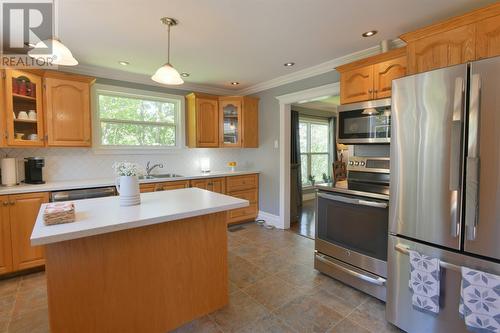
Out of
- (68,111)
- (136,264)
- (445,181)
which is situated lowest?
(136,264)

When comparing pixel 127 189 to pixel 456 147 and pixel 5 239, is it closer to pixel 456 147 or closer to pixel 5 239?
pixel 5 239

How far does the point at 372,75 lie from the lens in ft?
Answer: 8.07

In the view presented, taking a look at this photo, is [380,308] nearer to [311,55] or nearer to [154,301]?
[154,301]

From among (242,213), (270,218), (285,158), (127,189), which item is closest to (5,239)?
(127,189)

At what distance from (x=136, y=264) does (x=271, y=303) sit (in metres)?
1.20

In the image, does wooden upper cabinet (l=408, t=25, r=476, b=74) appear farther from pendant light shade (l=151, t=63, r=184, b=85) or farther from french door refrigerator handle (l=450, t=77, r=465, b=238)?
pendant light shade (l=151, t=63, r=184, b=85)

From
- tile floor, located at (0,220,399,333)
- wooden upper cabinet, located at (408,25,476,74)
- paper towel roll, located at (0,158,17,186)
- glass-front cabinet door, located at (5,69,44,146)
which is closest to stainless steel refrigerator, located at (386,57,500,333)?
tile floor, located at (0,220,399,333)

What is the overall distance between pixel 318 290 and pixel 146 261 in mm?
1612

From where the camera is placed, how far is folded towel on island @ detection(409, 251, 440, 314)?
158 cm

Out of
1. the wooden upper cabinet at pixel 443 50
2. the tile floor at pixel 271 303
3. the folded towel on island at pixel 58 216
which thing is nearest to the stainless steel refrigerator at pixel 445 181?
the tile floor at pixel 271 303

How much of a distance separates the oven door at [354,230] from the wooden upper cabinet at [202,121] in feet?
7.74

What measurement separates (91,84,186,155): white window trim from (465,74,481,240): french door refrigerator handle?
381 centimetres

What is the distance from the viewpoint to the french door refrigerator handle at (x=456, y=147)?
1.47 meters

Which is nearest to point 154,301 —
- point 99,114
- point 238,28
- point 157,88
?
point 238,28
